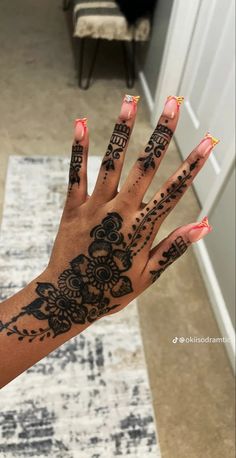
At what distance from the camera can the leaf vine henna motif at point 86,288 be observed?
73cm

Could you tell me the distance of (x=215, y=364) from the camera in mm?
1546

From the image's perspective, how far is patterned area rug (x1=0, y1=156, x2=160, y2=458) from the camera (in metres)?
1.28

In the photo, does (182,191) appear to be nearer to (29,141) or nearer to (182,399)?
(182,399)

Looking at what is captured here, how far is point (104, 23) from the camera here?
2.29m

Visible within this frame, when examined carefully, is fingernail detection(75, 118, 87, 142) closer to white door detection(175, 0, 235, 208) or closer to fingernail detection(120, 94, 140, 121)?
fingernail detection(120, 94, 140, 121)

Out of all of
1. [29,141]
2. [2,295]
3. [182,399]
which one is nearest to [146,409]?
[182,399]

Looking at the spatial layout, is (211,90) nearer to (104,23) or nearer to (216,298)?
(104,23)

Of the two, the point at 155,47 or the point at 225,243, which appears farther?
the point at 155,47

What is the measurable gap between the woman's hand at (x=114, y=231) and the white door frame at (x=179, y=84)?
3.03ft

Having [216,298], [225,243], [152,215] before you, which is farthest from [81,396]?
[152,215]

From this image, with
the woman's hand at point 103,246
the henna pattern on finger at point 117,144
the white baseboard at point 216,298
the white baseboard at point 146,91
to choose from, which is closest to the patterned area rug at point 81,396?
the white baseboard at point 216,298

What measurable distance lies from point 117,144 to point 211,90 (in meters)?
1.38

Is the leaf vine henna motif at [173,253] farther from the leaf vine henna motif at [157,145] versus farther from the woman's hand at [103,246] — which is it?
the leaf vine henna motif at [157,145]

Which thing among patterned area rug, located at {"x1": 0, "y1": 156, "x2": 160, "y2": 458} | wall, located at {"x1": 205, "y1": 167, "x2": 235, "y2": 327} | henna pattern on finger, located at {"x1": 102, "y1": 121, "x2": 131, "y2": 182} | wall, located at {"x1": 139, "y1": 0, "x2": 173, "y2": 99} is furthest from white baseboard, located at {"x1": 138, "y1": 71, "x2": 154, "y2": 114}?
henna pattern on finger, located at {"x1": 102, "y1": 121, "x2": 131, "y2": 182}
